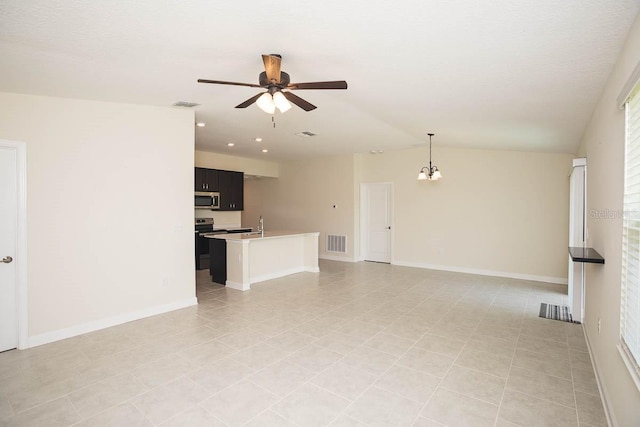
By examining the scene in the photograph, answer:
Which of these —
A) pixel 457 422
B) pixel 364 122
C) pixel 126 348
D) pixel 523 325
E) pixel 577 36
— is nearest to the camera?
pixel 577 36

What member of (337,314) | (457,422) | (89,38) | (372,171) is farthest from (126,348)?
(372,171)

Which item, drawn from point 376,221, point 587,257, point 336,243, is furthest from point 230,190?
point 587,257

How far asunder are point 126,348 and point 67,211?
1.60 m

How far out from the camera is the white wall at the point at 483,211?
19.6ft

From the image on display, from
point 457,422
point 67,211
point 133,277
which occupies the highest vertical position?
point 67,211

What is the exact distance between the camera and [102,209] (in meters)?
3.75

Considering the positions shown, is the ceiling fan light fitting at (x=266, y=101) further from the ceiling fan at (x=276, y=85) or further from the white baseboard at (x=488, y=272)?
the white baseboard at (x=488, y=272)

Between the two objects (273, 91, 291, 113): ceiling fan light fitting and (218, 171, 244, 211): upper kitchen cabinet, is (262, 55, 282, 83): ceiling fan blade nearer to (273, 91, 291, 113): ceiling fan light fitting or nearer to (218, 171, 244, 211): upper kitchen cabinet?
(273, 91, 291, 113): ceiling fan light fitting

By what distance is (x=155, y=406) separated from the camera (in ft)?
7.49

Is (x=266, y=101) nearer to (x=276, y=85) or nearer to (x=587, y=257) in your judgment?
(x=276, y=85)

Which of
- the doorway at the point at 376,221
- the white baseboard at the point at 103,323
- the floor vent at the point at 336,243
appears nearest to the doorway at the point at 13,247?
the white baseboard at the point at 103,323

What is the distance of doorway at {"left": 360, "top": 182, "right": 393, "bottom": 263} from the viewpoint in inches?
317

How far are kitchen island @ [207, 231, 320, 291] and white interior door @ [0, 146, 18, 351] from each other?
2.81m

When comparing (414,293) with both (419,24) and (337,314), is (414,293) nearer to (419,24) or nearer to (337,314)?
(337,314)
